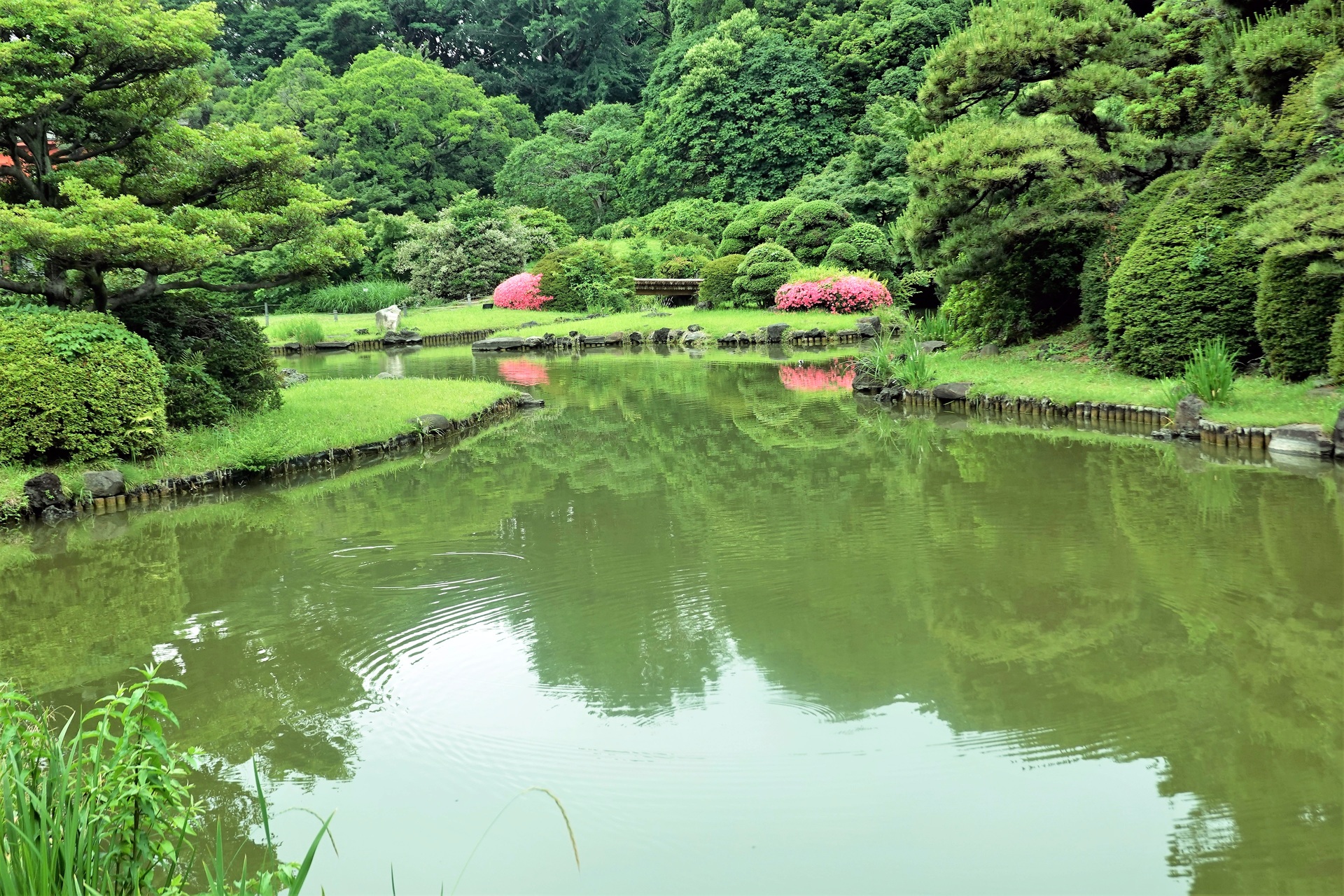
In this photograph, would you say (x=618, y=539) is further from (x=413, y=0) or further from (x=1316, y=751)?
(x=413, y=0)

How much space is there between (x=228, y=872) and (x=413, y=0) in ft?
177

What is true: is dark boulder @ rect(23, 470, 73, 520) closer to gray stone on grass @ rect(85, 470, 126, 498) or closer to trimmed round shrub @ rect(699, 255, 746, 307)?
gray stone on grass @ rect(85, 470, 126, 498)

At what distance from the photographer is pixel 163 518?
29.2 feet

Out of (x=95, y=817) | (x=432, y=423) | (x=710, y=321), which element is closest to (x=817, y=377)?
(x=432, y=423)

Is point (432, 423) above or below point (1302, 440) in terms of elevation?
above

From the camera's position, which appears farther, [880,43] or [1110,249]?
[880,43]

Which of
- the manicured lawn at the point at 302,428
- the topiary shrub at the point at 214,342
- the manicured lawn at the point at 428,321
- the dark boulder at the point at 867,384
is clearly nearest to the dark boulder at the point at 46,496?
the manicured lawn at the point at 302,428

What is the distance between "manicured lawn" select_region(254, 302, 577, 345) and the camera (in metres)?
26.9

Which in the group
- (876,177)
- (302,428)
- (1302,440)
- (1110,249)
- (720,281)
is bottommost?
(1302,440)

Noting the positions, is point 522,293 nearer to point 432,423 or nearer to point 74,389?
point 432,423

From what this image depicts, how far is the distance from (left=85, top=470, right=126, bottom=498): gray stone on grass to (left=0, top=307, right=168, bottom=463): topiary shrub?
1.03ft

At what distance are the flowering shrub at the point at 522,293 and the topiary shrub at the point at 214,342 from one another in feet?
59.1

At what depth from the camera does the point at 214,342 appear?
11570 mm

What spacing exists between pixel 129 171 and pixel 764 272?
1707 cm
